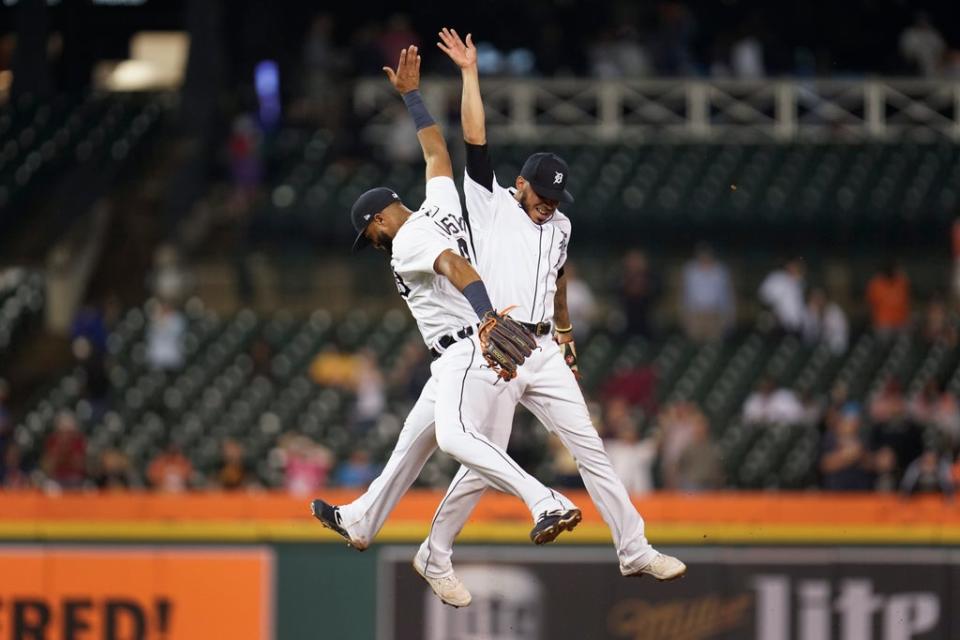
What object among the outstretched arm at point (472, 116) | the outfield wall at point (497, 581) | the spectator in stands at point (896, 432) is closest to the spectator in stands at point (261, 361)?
the outfield wall at point (497, 581)

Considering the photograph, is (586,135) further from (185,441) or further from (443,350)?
Answer: (443,350)

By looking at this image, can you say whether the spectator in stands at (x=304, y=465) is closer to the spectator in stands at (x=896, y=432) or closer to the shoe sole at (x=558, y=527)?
the spectator in stands at (x=896, y=432)

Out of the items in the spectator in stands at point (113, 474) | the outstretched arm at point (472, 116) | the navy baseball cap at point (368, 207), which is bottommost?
the spectator in stands at point (113, 474)

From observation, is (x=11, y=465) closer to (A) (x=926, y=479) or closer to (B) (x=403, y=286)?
(A) (x=926, y=479)

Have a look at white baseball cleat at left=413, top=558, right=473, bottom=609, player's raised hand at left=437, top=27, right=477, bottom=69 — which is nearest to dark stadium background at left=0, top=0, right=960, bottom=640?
white baseball cleat at left=413, top=558, right=473, bottom=609

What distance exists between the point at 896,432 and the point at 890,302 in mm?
3530

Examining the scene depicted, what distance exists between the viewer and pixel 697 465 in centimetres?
1461

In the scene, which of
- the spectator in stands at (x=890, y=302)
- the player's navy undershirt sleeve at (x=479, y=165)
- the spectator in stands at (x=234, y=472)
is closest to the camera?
the player's navy undershirt sleeve at (x=479, y=165)

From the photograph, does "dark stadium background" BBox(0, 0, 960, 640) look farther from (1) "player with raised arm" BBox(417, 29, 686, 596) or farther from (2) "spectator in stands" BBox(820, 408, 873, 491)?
(1) "player with raised arm" BBox(417, 29, 686, 596)

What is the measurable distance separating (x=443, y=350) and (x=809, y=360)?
8.94m

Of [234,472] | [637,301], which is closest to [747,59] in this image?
[637,301]

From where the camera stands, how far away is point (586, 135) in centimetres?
2033

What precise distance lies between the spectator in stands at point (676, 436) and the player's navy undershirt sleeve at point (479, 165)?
6676mm

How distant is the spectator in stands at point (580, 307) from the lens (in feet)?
55.5
